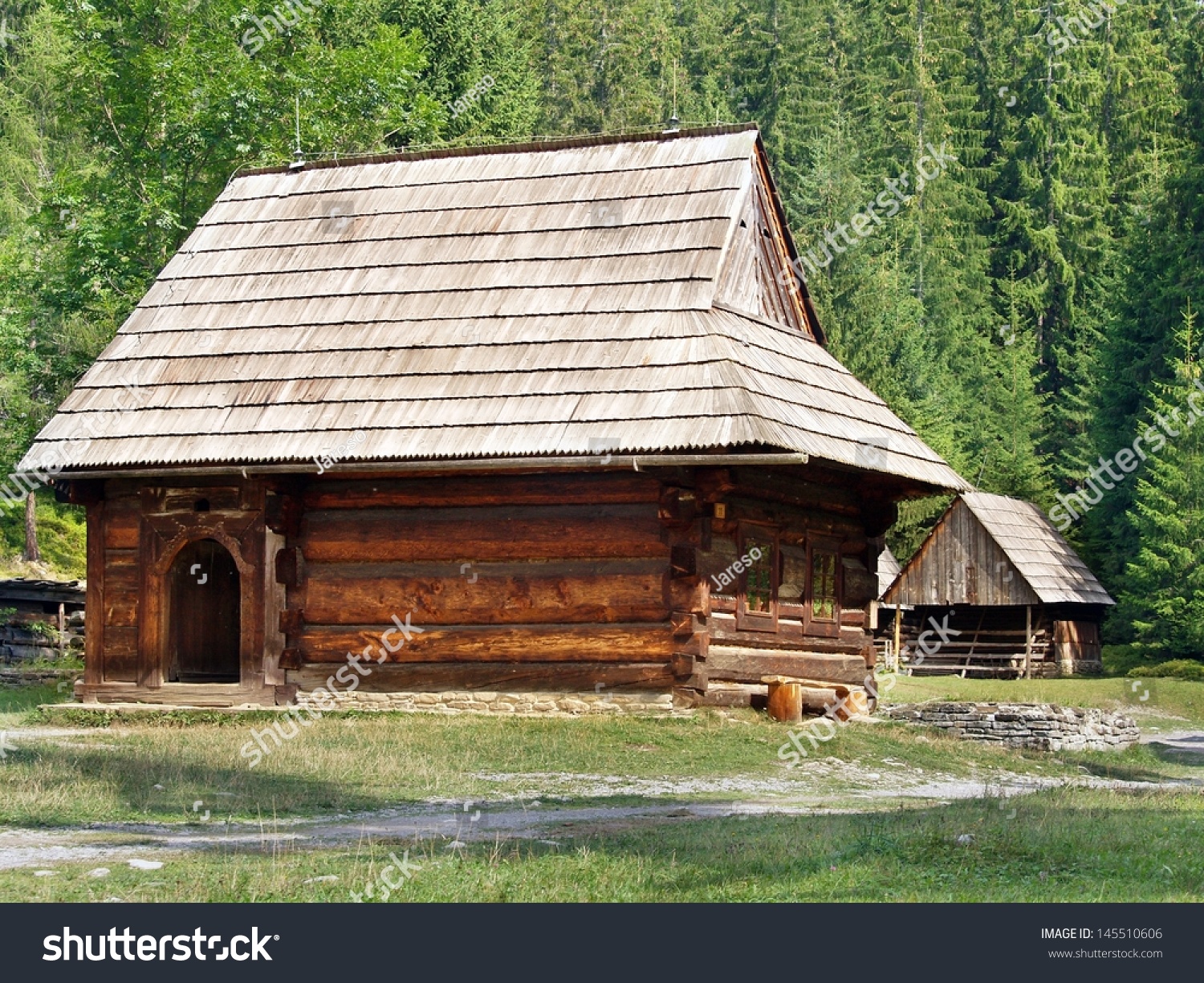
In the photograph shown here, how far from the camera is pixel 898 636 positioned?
40.8m

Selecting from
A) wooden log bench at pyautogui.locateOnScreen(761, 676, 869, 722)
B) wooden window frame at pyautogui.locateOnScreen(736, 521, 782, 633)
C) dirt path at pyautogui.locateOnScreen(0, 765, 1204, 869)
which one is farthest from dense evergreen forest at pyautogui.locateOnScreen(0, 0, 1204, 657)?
dirt path at pyautogui.locateOnScreen(0, 765, 1204, 869)

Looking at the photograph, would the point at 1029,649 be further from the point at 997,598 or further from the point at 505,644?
the point at 505,644

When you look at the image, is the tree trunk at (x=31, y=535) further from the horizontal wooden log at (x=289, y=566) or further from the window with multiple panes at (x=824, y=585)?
the window with multiple panes at (x=824, y=585)

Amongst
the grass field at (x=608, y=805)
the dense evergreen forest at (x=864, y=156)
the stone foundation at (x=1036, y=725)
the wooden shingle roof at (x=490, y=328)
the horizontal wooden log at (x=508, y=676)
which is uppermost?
the dense evergreen forest at (x=864, y=156)

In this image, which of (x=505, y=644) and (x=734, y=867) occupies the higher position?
(x=505, y=644)

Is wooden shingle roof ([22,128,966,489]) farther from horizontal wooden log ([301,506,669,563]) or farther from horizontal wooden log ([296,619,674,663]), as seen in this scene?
Result: horizontal wooden log ([296,619,674,663])

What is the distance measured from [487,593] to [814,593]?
418 cm

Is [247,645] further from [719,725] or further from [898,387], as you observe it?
[898,387]

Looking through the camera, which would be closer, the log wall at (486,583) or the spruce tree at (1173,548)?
the log wall at (486,583)

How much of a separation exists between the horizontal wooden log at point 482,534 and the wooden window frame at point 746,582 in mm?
1074

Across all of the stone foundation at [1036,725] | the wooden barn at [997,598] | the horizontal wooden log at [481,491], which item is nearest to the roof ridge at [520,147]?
the horizontal wooden log at [481,491]

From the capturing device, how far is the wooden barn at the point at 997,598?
39.8m

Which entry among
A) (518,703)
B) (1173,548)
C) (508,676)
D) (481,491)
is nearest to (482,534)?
(481,491)

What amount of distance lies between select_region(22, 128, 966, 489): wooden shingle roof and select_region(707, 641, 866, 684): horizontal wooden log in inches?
98.9
